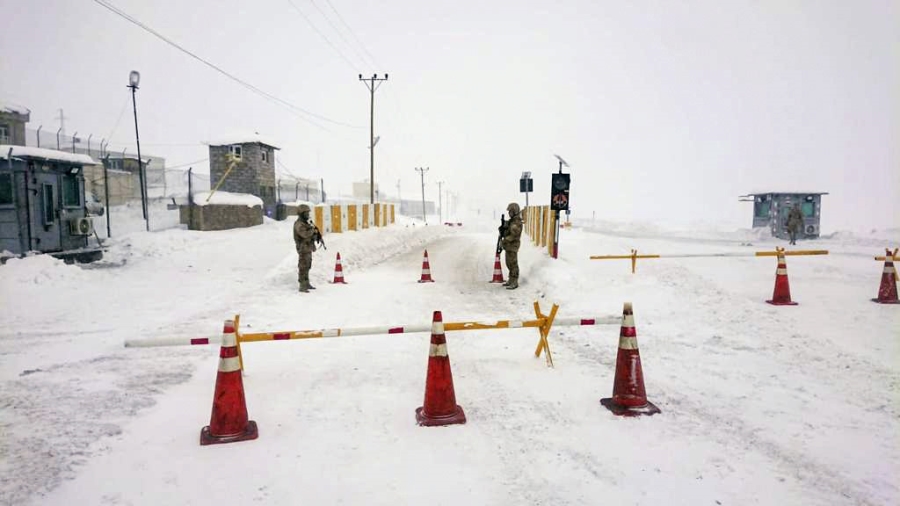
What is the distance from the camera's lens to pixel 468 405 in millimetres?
4219

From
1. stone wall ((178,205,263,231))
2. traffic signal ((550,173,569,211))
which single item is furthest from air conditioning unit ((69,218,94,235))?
traffic signal ((550,173,569,211))

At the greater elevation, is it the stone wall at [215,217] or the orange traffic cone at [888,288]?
the stone wall at [215,217]

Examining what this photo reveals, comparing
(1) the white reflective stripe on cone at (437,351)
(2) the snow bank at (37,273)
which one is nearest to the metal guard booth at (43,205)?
(2) the snow bank at (37,273)

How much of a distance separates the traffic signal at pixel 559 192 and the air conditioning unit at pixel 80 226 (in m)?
14.8

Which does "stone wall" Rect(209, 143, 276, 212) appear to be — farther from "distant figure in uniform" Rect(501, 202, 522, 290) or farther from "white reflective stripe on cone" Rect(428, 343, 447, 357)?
"white reflective stripe on cone" Rect(428, 343, 447, 357)

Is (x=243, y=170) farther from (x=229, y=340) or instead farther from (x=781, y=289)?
(x=781, y=289)

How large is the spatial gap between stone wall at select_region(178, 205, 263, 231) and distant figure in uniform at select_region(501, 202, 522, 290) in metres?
18.6

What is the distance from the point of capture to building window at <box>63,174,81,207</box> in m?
14.9

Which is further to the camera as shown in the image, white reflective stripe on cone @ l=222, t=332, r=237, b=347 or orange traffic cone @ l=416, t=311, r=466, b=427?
orange traffic cone @ l=416, t=311, r=466, b=427

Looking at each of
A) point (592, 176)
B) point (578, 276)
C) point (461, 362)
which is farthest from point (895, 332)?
point (592, 176)

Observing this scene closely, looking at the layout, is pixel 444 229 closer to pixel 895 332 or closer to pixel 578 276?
pixel 578 276

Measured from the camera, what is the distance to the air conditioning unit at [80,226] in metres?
14.8

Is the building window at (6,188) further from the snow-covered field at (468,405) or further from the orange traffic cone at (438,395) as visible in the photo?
the orange traffic cone at (438,395)

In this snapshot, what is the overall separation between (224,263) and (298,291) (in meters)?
5.77
